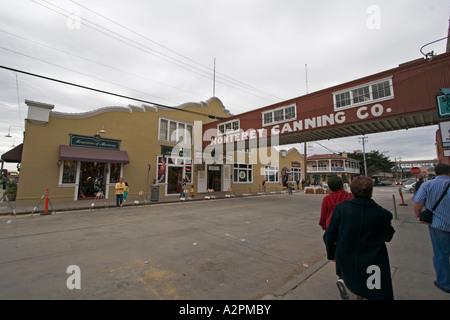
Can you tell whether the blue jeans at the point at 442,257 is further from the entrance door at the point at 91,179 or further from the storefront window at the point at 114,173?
the storefront window at the point at 114,173

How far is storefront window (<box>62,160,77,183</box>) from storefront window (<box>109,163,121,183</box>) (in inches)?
88.4

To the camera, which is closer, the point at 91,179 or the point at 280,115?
the point at 91,179

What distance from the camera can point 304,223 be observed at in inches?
334

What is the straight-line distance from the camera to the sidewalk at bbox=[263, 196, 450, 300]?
3.08 metres

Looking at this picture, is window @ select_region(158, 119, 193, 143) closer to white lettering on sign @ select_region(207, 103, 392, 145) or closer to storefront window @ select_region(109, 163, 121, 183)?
white lettering on sign @ select_region(207, 103, 392, 145)

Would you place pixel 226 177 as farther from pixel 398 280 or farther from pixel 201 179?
pixel 398 280

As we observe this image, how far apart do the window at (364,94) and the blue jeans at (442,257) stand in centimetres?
1057

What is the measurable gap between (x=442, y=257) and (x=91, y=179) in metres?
17.9

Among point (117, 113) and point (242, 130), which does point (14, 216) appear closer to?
point (117, 113)

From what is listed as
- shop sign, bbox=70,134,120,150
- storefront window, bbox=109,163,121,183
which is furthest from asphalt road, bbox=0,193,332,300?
storefront window, bbox=109,163,121,183

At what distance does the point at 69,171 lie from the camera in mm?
14430

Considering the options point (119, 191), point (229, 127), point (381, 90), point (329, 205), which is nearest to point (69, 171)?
point (119, 191)

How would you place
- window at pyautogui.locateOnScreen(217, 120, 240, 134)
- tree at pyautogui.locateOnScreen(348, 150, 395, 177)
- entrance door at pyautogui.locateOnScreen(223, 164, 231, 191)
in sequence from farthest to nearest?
tree at pyautogui.locateOnScreen(348, 150, 395, 177), entrance door at pyautogui.locateOnScreen(223, 164, 231, 191), window at pyautogui.locateOnScreen(217, 120, 240, 134)
